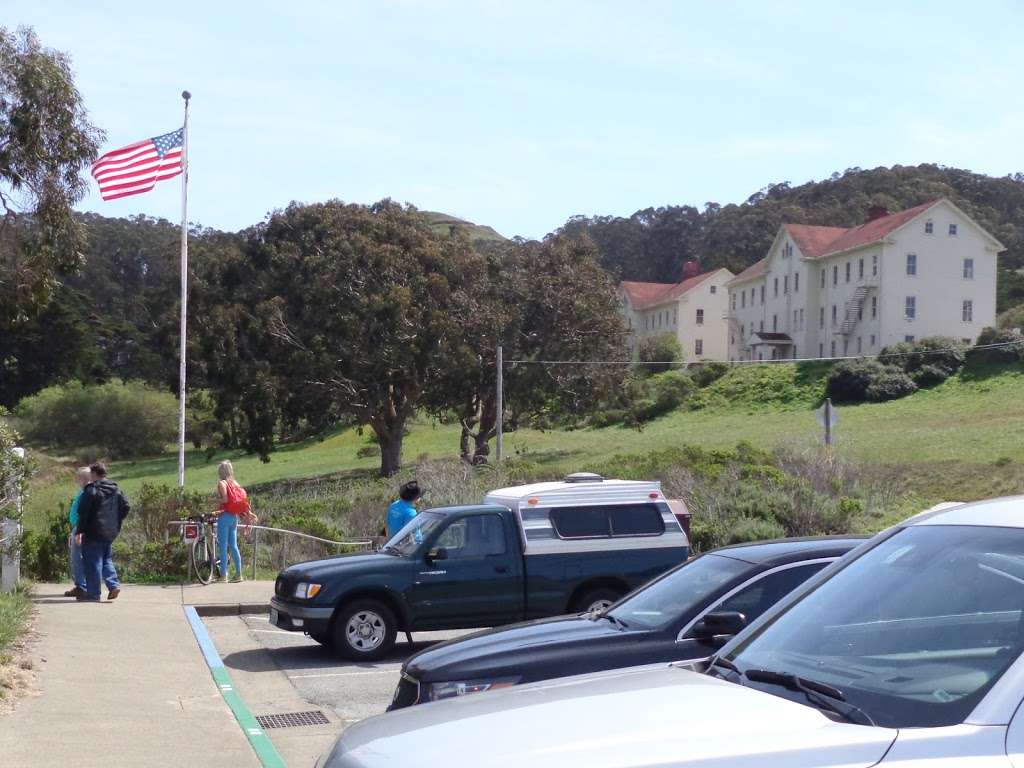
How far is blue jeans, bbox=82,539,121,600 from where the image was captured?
14.5m

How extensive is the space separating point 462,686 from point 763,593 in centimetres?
208

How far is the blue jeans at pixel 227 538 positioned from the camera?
16500 mm

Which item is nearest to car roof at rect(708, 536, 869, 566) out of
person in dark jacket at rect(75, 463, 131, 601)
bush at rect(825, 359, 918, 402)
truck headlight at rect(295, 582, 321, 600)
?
truck headlight at rect(295, 582, 321, 600)

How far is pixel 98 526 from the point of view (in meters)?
14.3

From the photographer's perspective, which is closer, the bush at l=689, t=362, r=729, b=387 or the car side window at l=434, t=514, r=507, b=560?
the car side window at l=434, t=514, r=507, b=560

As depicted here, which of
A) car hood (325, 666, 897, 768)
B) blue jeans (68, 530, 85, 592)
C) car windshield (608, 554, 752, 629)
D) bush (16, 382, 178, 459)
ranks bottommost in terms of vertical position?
bush (16, 382, 178, 459)

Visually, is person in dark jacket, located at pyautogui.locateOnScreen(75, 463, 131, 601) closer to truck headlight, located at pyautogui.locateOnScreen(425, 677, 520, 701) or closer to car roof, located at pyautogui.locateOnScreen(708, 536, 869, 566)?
truck headlight, located at pyautogui.locateOnScreen(425, 677, 520, 701)

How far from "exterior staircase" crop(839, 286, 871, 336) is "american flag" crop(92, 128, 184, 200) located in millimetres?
48814

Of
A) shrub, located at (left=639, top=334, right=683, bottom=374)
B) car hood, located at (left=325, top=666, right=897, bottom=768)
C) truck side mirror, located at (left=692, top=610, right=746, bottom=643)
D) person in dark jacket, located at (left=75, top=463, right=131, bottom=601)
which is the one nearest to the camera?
car hood, located at (left=325, top=666, right=897, bottom=768)

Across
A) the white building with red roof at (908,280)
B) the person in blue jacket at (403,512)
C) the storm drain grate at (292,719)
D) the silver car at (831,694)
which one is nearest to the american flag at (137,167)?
the person in blue jacket at (403,512)

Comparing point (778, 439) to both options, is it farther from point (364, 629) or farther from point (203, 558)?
point (364, 629)

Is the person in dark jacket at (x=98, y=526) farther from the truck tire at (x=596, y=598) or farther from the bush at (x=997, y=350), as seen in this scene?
the bush at (x=997, y=350)

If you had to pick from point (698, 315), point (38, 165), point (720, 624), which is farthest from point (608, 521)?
point (698, 315)

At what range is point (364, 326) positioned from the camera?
44.9 meters
